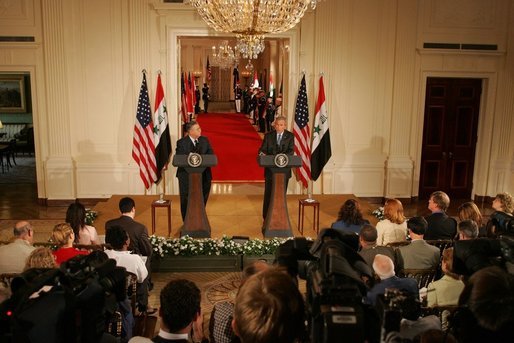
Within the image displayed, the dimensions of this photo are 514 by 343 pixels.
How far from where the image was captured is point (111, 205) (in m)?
9.01

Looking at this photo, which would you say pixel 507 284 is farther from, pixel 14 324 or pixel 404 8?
pixel 404 8

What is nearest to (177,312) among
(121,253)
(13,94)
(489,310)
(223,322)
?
(223,322)

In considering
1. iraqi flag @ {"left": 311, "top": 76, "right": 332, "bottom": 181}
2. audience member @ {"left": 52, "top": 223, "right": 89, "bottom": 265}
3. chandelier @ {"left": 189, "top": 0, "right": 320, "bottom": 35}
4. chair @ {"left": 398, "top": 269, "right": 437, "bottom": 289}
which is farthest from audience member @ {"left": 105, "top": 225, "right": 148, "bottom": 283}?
iraqi flag @ {"left": 311, "top": 76, "right": 332, "bottom": 181}

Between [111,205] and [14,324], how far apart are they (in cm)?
653

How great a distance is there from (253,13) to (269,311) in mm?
4525

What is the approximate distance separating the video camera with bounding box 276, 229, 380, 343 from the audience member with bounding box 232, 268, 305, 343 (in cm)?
8

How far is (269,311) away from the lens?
6.56ft

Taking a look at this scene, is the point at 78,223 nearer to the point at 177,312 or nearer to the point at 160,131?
the point at 177,312

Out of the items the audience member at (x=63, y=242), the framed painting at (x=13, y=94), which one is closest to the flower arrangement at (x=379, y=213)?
the audience member at (x=63, y=242)

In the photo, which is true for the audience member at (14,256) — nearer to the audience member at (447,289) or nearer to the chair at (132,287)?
the chair at (132,287)

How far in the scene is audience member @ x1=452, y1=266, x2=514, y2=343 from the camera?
90.0 inches

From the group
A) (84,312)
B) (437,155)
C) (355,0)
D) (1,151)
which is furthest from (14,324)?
(1,151)

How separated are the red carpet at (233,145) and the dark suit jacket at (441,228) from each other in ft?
17.7

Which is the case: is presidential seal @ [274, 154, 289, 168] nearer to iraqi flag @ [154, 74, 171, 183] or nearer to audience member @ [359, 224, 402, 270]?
audience member @ [359, 224, 402, 270]
